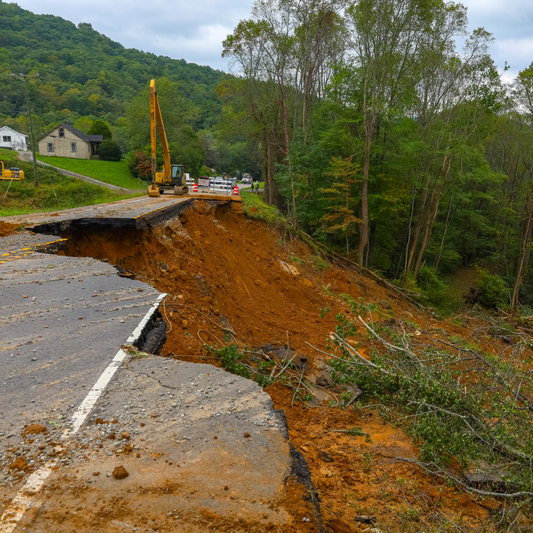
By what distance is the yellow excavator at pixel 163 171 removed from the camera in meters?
17.7

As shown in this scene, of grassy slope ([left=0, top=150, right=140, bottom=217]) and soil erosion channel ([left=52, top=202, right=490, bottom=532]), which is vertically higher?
grassy slope ([left=0, top=150, right=140, bottom=217])

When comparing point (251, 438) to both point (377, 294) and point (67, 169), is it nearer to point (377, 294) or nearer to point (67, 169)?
point (377, 294)

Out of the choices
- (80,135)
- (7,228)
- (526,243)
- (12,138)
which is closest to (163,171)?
(7,228)

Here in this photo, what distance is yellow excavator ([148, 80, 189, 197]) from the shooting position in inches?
695

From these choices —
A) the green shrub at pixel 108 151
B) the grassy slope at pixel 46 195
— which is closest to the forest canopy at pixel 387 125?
the grassy slope at pixel 46 195

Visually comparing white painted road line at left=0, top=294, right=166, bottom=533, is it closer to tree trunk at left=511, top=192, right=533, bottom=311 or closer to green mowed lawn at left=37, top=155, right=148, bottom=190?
tree trunk at left=511, top=192, right=533, bottom=311

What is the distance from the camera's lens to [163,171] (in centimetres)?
2052

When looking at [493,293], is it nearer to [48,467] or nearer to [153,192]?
[153,192]

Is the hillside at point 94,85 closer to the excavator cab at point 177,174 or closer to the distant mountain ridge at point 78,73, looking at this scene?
the distant mountain ridge at point 78,73

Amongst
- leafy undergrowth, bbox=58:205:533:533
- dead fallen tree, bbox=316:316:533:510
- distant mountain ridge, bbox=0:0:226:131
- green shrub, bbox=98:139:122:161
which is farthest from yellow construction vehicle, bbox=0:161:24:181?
distant mountain ridge, bbox=0:0:226:131

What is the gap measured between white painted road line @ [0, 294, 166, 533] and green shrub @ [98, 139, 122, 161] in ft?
169

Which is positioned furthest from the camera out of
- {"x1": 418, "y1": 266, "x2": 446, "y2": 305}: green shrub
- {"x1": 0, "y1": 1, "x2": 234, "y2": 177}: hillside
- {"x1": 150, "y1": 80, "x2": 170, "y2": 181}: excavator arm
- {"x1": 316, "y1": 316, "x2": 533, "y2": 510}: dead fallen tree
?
{"x1": 0, "y1": 1, "x2": 234, "y2": 177}: hillside

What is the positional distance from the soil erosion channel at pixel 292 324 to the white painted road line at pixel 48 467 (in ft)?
2.90

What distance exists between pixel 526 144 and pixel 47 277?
28.4 metres
